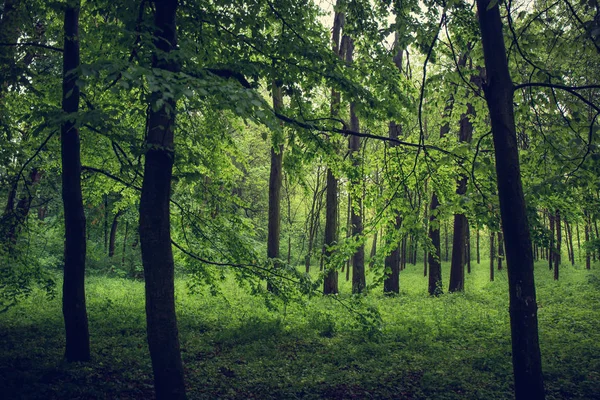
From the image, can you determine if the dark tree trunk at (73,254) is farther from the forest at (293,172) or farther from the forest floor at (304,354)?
the forest floor at (304,354)

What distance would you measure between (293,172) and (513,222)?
3.77 m

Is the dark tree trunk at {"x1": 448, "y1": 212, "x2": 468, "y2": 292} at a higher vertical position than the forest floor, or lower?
higher

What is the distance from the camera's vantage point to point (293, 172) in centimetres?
701

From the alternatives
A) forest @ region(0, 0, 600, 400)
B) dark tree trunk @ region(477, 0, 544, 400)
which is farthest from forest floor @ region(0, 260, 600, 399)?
dark tree trunk @ region(477, 0, 544, 400)

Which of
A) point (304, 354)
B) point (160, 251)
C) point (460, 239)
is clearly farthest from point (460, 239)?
point (160, 251)

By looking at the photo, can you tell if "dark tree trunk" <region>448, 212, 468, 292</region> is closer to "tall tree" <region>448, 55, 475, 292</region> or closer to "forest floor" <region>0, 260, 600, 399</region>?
"tall tree" <region>448, 55, 475, 292</region>

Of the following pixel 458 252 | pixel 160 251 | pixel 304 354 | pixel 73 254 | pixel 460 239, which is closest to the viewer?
pixel 160 251

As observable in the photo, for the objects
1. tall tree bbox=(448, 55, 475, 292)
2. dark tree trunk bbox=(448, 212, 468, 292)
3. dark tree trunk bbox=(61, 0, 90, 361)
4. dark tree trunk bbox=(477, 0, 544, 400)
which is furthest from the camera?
dark tree trunk bbox=(448, 212, 468, 292)

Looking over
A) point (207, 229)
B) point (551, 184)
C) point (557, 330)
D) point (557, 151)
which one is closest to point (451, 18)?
point (557, 151)

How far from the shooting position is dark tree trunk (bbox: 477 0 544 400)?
13.7ft

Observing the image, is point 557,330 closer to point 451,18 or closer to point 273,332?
point 273,332

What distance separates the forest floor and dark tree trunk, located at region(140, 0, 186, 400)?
47.6 inches

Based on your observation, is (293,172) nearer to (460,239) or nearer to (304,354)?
(304,354)

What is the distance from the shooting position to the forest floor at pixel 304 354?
613cm
